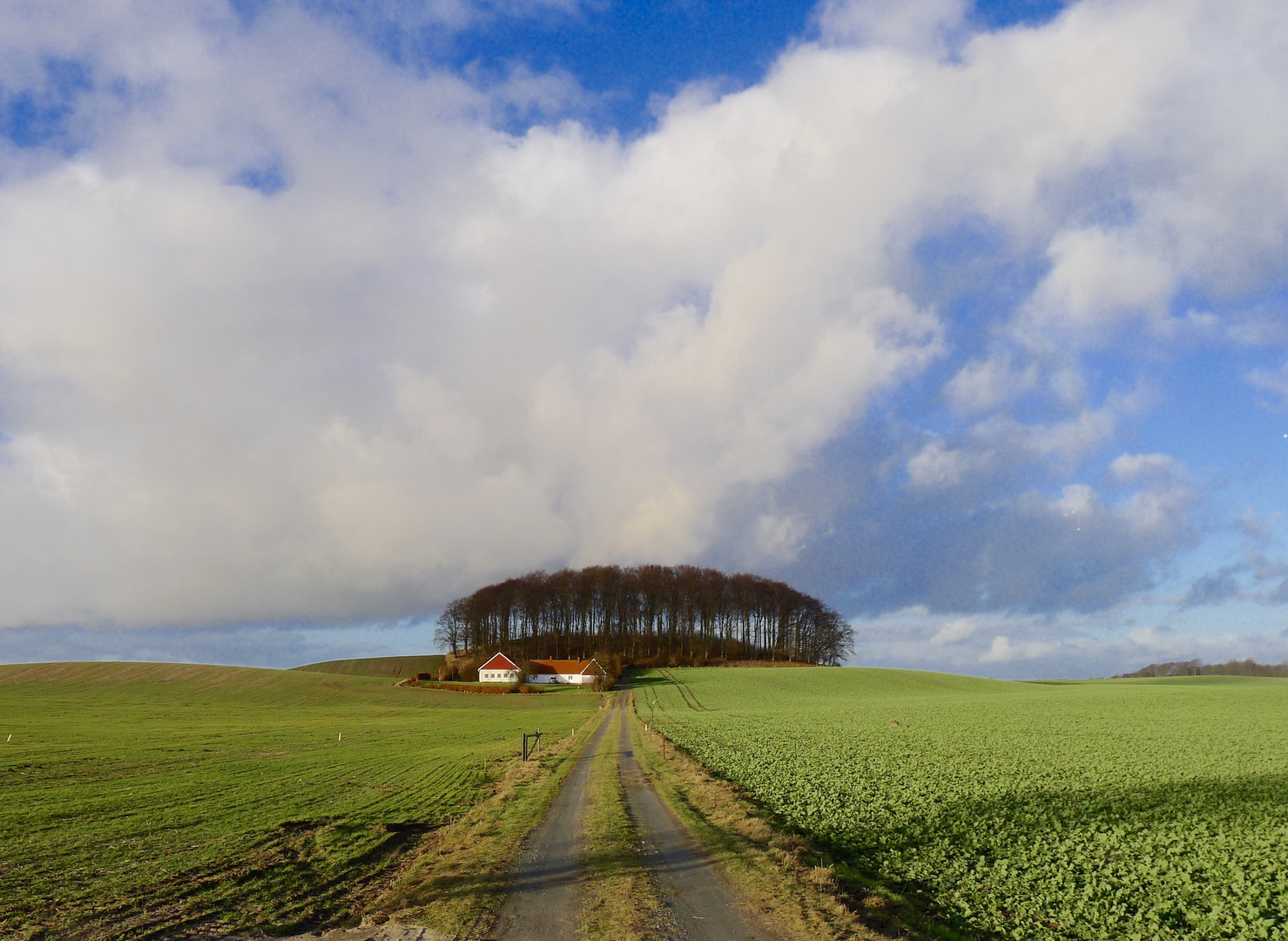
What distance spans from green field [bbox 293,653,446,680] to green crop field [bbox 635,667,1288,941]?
11369 centimetres

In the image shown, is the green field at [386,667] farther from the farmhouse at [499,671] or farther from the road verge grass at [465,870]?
the road verge grass at [465,870]

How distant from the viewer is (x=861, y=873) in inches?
594

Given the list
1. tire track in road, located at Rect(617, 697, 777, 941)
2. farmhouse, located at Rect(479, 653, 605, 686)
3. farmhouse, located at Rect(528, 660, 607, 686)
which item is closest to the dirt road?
tire track in road, located at Rect(617, 697, 777, 941)

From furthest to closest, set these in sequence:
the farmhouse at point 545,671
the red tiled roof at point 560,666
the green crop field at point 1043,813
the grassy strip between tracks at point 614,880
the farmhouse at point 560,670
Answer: the red tiled roof at point 560,666
the farmhouse at point 560,670
the farmhouse at point 545,671
the green crop field at point 1043,813
the grassy strip between tracks at point 614,880

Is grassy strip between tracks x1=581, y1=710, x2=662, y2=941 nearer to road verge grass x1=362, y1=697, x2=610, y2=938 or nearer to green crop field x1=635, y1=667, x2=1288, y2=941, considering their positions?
road verge grass x1=362, y1=697, x2=610, y2=938

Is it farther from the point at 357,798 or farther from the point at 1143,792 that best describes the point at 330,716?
the point at 1143,792

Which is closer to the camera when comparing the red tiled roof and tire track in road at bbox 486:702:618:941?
tire track in road at bbox 486:702:618:941

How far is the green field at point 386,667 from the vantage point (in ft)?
495

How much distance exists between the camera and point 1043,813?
840 inches

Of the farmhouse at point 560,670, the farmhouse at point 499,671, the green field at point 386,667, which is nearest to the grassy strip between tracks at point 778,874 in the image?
the farmhouse at point 499,671

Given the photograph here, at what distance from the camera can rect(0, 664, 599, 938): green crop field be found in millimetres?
13461

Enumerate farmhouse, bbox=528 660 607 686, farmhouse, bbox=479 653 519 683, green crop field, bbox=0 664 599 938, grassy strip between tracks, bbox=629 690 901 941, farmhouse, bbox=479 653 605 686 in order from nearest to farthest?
grassy strip between tracks, bbox=629 690 901 941 → green crop field, bbox=0 664 599 938 → farmhouse, bbox=479 653 605 686 → farmhouse, bbox=479 653 519 683 → farmhouse, bbox=528 660 607 686

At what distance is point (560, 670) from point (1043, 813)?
11475 centimetres

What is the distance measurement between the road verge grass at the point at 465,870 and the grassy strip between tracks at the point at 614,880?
164 centimetres
